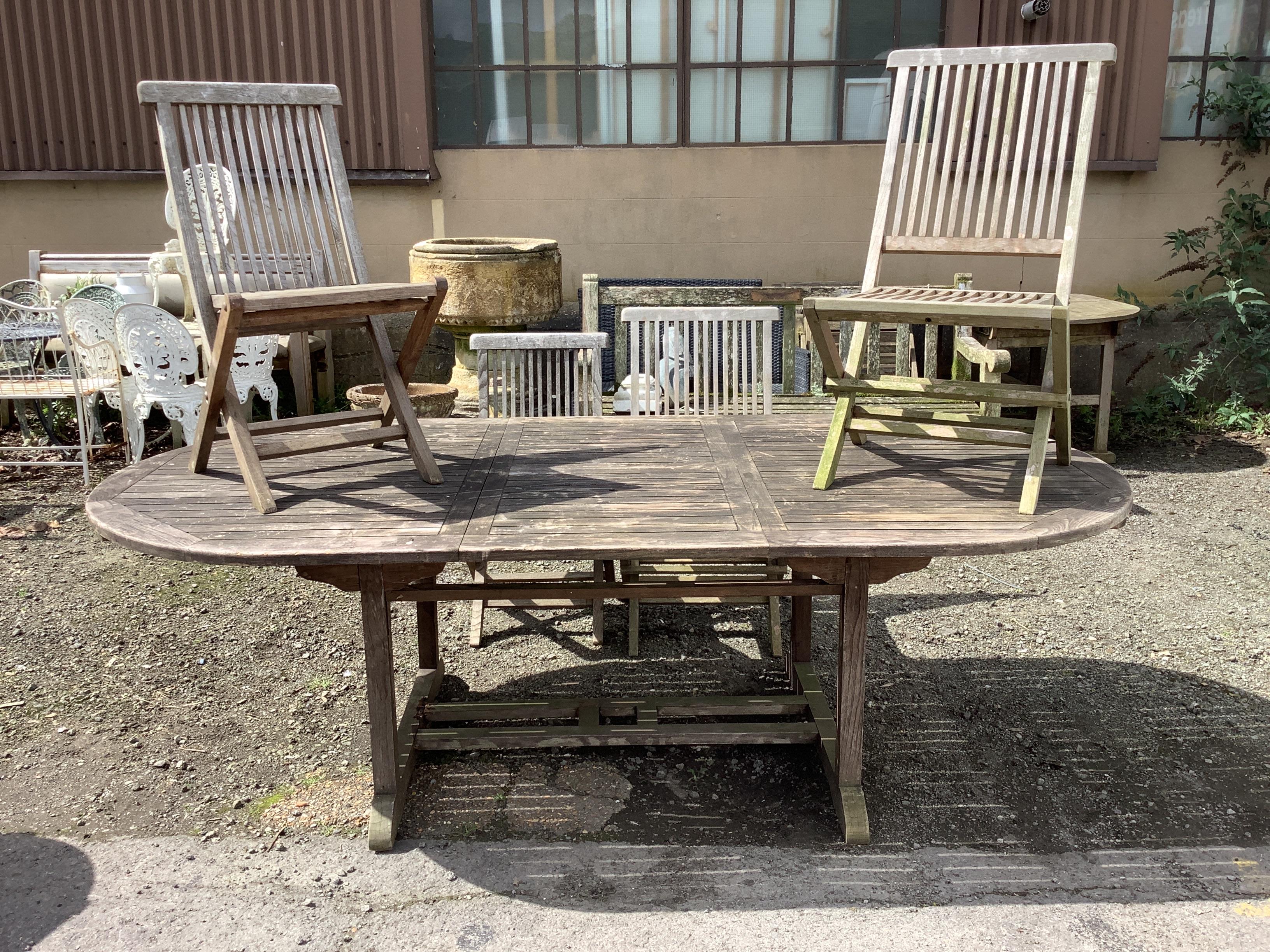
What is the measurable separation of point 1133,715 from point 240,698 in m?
2.78

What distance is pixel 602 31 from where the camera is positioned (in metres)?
6.68

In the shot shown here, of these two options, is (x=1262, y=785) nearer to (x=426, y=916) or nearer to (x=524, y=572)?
(x=426, y=916)

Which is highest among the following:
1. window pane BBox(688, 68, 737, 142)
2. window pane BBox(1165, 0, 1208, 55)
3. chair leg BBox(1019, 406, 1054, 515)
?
window pane BBox(1165, 0, 1208, 55)

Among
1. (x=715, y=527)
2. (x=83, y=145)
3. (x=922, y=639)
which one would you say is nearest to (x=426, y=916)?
(x=715, y=527)

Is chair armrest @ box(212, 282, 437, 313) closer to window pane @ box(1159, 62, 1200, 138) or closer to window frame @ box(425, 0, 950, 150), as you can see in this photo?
window frame @ box(425, 0, 950, 150)

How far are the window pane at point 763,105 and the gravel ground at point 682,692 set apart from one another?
133 inches

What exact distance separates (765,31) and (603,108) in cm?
113

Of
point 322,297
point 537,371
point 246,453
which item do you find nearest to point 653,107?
point 537,371

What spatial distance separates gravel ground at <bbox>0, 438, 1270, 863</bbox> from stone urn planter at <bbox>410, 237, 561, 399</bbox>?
6.31ft

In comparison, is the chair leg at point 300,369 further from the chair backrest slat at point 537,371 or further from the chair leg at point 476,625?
the chair leg at point 476,625

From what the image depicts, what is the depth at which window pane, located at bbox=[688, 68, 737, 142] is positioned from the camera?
265 inches

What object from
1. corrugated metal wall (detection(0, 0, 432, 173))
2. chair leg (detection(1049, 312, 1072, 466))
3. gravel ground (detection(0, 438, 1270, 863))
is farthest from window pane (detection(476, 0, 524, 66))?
chair leg (detection(1049, 312, 1072, 466))

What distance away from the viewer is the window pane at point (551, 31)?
6.64 m

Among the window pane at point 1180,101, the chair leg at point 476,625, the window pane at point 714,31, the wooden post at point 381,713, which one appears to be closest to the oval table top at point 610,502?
the wooden post at point 381,713
